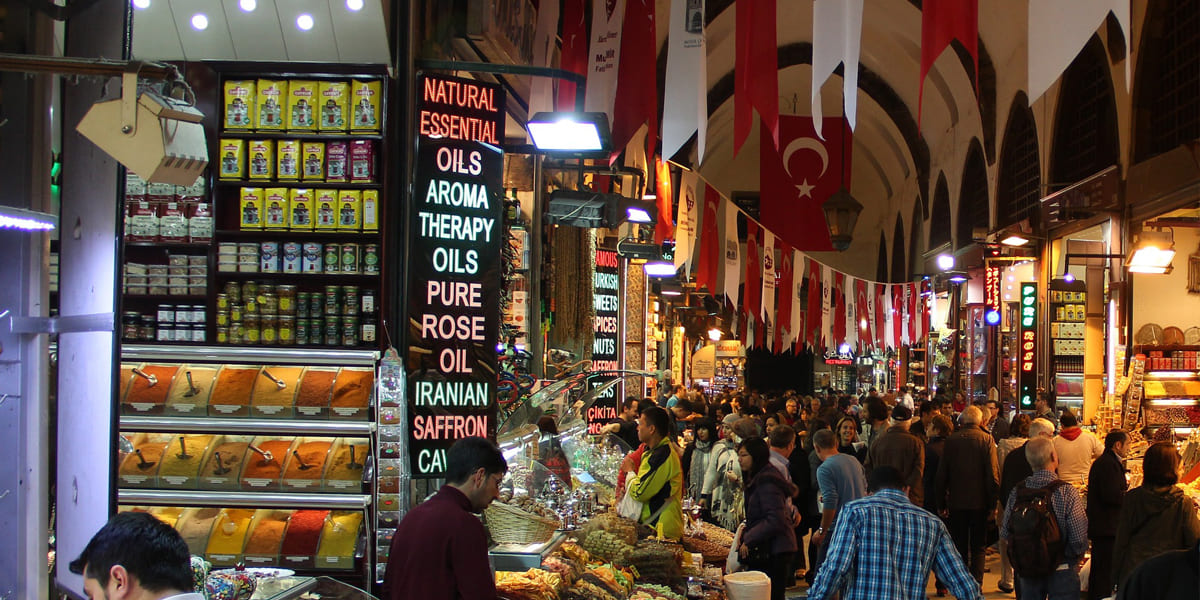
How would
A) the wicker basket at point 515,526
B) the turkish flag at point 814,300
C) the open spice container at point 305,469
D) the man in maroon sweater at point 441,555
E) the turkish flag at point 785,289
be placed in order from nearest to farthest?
the man in maroon sweater at point 441,555, the wicker basket at point 515,526, the open spice container at point 305,469, the turkish flag at point 785,289, the turkish flag at point 814,300

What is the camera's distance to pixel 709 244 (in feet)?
45.0

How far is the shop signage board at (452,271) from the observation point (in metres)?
5.59

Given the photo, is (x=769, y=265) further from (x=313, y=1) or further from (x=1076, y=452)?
(x=313, y=1)

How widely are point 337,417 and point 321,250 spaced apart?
3.17ft

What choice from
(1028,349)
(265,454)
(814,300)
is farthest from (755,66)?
(814,300)

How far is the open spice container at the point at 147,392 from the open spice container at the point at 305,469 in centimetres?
72

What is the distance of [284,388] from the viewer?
5.53m

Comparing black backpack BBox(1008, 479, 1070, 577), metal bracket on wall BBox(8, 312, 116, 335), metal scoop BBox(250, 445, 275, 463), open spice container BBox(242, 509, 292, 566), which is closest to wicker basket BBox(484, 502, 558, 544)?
open spice container BBox(242, 509, 292, 566)

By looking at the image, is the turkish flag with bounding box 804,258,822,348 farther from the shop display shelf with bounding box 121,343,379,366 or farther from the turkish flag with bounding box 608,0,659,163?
the shop display shelf with bounding box 121,343,379,366

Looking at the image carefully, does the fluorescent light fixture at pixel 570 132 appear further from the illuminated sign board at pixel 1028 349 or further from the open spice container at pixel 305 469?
the illuminated sign board at pixel 1028 349

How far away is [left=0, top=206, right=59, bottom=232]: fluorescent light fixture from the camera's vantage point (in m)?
2.54

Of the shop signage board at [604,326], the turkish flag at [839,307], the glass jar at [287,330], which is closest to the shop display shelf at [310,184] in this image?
the glass jar at [287,330]

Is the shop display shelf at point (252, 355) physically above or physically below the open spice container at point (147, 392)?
above

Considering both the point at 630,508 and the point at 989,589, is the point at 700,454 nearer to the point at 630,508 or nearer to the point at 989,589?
the point at 989,589
